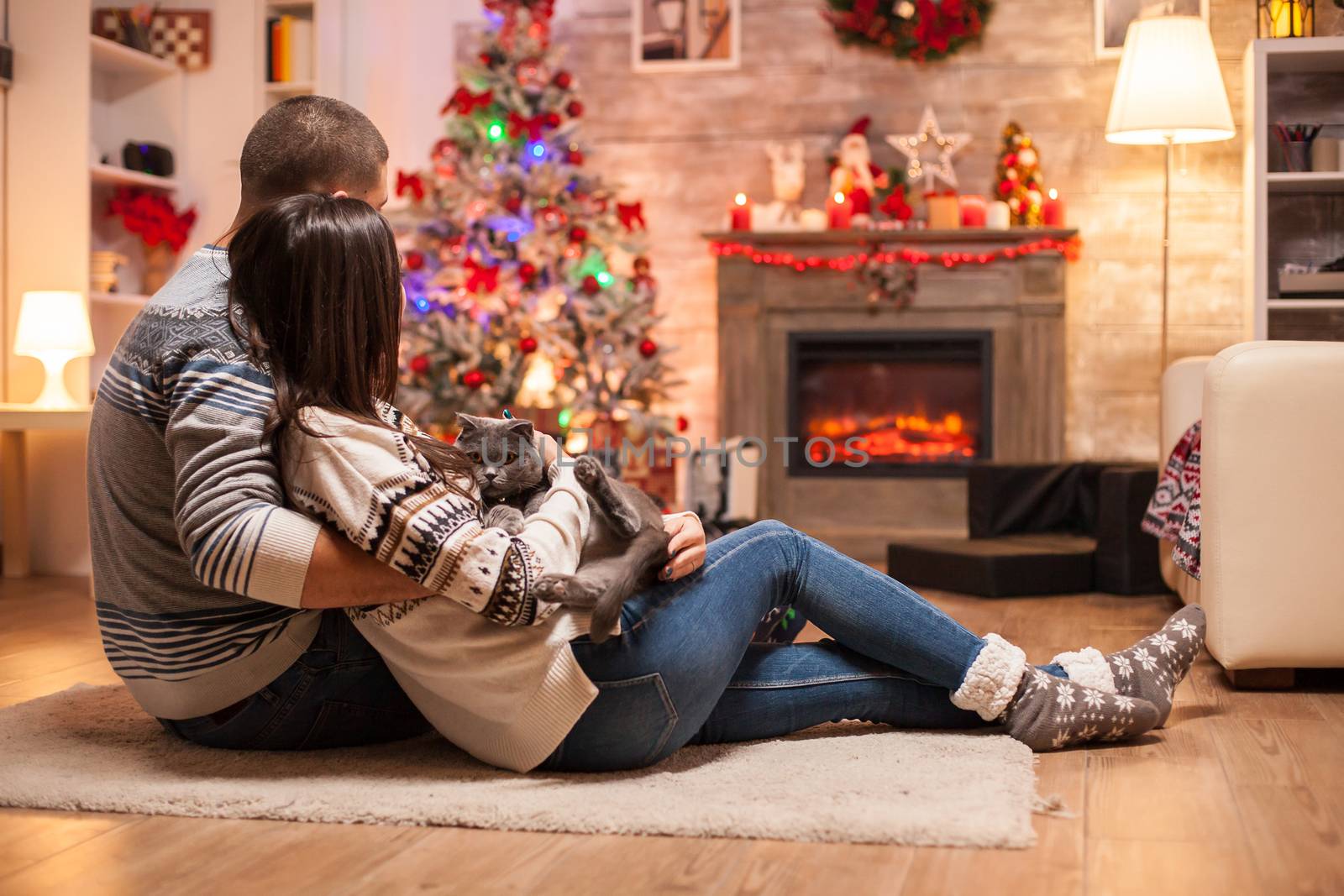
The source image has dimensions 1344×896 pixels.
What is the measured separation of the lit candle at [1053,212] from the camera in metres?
5.31

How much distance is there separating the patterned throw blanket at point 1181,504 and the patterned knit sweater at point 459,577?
1.61 metres

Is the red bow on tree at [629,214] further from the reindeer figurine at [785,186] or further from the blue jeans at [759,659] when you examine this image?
the blue jeans at [759,659]

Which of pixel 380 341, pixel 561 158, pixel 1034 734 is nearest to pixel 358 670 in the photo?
pixel 380 341

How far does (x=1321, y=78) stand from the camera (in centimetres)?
525

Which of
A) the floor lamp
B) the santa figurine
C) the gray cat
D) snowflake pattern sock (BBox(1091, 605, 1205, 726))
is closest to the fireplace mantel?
the santa figurine

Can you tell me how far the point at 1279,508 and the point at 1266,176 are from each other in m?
2.94

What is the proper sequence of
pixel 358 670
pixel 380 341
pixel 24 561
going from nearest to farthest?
1. pixel 380 341
2. pixel 358 670
3. pixel 24 561

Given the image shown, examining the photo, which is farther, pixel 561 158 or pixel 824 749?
pixel 561 158

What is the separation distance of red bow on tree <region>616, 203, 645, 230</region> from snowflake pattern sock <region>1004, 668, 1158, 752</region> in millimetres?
3558

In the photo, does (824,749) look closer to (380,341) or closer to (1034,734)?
(1034,734)

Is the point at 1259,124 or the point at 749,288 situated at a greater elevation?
the point at 1259,124

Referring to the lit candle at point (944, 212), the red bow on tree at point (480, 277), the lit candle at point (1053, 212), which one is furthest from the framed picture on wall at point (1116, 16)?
the red bow on tree at point (480, 277)

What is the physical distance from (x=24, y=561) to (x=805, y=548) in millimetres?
3490

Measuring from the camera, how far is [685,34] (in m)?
5.69
